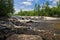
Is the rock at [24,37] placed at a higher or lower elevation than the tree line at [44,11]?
higher

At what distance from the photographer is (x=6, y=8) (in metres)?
6.28

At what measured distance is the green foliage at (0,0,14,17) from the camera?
19.6ft

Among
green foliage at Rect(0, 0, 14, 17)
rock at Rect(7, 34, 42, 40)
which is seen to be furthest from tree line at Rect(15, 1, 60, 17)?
rock at Rect(7, 34, 42, 40)

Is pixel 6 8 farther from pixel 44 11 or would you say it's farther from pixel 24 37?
pixel 24 37

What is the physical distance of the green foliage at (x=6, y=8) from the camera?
5.97 m

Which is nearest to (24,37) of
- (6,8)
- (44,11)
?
(44,11)

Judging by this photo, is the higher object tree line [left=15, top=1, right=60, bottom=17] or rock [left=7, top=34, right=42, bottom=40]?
rock [left=7, top=34, right=42, bottom=40]

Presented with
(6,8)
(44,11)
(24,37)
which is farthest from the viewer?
(6,8)

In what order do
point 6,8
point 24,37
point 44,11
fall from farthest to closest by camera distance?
point 6,8
point 44,11
point 24,37

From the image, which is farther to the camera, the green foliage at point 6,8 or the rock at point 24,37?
the green foliage at point 6,8

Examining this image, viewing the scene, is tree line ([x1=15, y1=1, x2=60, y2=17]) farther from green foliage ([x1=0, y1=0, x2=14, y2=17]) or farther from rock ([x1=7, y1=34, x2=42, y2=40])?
rock ([x1=7, y1=34, x2=42, y2=40])

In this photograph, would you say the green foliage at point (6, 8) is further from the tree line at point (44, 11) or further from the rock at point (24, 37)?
the rock at point (24, 37)

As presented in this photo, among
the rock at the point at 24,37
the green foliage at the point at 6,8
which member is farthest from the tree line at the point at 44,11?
the rock at the point at 24,37

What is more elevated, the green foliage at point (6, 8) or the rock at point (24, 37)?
the rock at point (24, 37)
